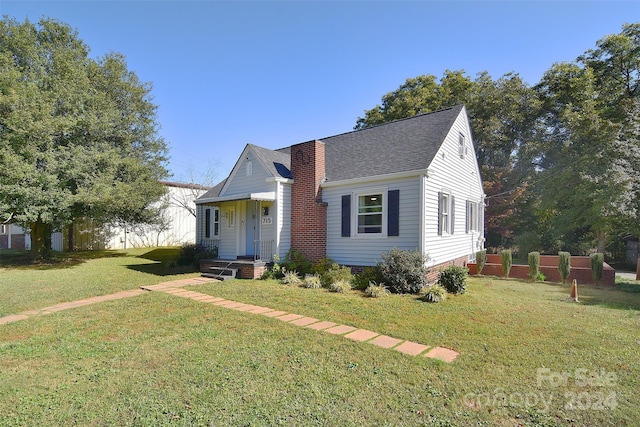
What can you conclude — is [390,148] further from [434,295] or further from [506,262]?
[506,262]

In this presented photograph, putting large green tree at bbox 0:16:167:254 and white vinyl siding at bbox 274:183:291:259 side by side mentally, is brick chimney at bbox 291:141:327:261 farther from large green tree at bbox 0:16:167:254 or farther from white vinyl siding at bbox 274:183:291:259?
large green tree at bbox 0:16:167:254

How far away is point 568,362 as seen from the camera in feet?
14.0

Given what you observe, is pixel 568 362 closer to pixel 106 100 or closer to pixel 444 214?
pixel 444 214

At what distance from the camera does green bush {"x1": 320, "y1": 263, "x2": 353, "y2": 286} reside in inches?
383

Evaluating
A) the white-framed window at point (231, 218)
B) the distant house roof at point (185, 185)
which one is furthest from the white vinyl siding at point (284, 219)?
the distant house roof at point (185, 185)

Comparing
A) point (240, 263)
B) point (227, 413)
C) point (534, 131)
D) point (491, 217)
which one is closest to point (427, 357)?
point (227, 413)

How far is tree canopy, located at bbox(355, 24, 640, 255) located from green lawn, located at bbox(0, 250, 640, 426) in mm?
12526

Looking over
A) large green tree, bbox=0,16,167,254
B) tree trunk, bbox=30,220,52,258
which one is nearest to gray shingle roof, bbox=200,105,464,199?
large green tree, bbox=0,16,167,254

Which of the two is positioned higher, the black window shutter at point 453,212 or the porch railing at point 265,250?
the black window shutter at point 453,212

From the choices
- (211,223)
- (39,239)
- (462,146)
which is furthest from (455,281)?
(39,239)

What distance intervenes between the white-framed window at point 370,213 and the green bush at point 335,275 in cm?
148

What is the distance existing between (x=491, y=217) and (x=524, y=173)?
13.5 ft

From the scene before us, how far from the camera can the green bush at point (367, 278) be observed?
9297 millimetres

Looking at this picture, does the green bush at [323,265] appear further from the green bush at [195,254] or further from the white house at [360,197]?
the green bush at [195,254]
